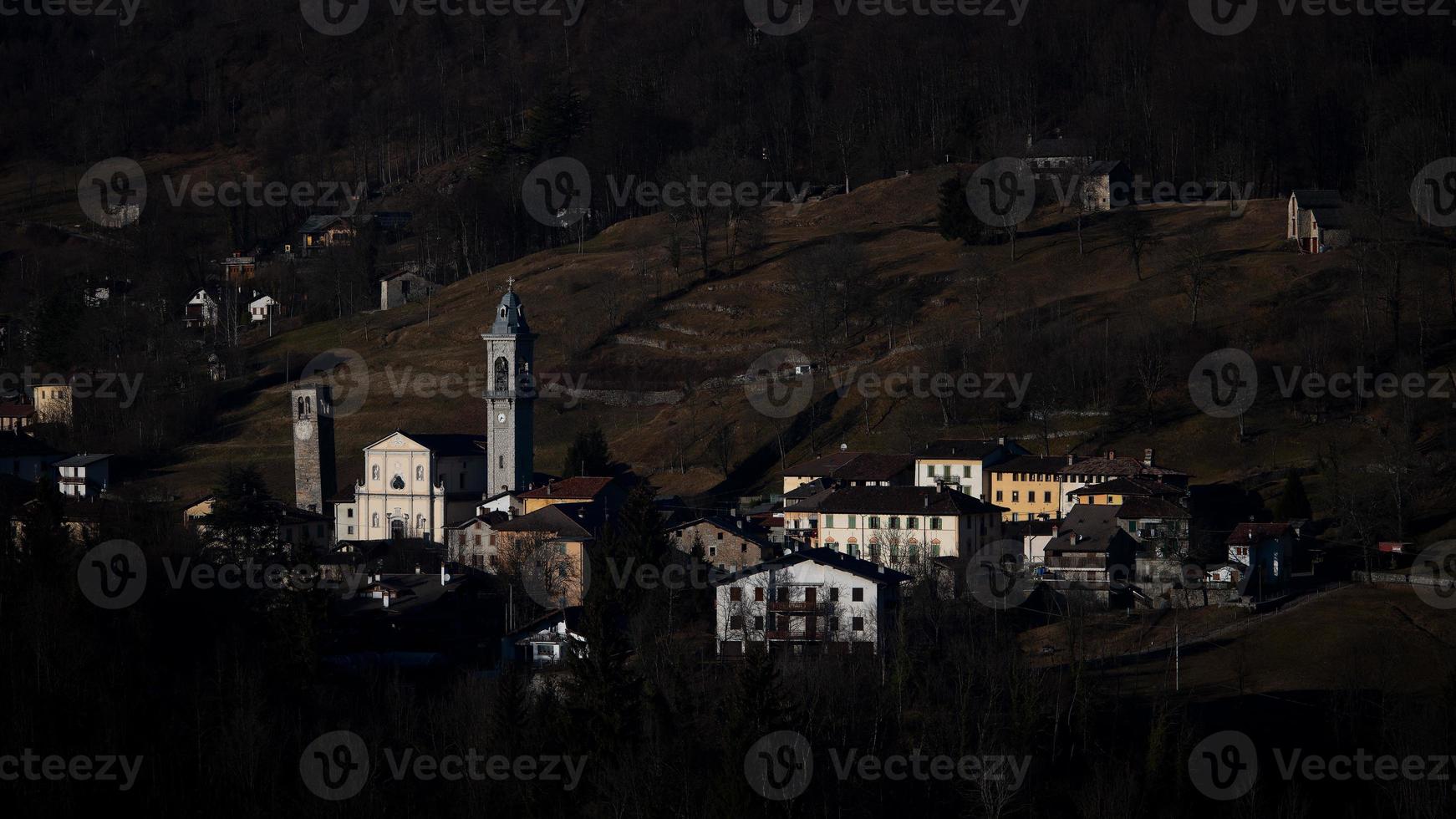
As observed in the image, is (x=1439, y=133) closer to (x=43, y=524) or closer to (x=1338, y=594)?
A: (x=1338, y=594)

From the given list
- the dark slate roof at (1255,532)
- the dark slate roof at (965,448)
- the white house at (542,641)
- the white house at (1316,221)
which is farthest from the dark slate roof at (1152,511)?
the white house at (1316,221)

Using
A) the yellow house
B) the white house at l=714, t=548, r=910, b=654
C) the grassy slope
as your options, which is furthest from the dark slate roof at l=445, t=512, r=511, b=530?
the yellow house

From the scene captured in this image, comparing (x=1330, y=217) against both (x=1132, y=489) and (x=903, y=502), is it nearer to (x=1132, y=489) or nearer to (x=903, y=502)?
(x=1132, y=489)

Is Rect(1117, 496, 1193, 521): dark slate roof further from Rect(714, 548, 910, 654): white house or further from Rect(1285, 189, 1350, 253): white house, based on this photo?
Rect(1285, 189, 1350, 253): white house

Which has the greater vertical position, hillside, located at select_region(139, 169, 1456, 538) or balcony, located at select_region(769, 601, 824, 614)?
hillside, located at select_region(139, 169, 1456, 538)

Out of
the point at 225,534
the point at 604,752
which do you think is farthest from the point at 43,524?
the point at 604,752

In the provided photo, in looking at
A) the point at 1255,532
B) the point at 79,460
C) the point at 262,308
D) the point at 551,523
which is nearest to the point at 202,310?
the point at 262,308

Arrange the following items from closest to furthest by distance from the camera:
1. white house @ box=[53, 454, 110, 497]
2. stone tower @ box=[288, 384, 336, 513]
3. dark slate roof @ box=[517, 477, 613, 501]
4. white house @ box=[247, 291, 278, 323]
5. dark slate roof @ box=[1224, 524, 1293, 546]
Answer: dark slate roof @ box=[1224, 524, 1293, 546]
dark slate roof @ box=[517, 477, 613, 501]
stone tower @ box=[288, 384, 336, 513]
white house @ box=[53, 454, 110, 497]
white house @ box=[247, 291, 278, 323]
